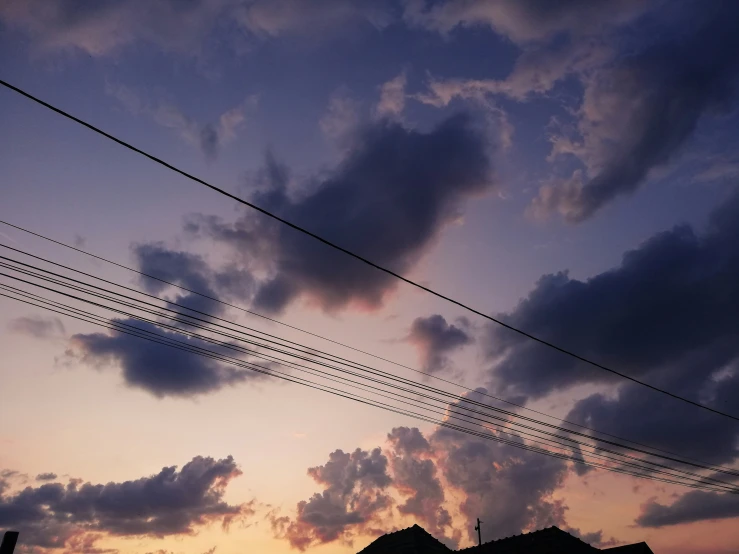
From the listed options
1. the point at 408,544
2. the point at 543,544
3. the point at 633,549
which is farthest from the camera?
the point at 408,544

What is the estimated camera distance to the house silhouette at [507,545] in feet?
110

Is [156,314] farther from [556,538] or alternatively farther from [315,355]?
[556,538]

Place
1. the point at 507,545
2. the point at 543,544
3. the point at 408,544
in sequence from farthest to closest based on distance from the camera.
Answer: the point at 408,544 < the point at 507,545 < the point at 543,544

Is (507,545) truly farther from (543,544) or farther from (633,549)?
(633,549)

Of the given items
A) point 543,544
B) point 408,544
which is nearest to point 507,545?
point 543,544

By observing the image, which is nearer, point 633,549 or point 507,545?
point 633,549

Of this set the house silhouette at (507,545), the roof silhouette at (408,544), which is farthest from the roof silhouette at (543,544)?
the roof silhouette at (408,544)

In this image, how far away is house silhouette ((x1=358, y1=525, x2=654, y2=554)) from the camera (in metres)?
33.6

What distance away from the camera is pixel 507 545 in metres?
36.7

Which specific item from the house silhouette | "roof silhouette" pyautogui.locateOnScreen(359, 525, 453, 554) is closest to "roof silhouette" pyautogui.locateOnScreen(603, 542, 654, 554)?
the house silhouette

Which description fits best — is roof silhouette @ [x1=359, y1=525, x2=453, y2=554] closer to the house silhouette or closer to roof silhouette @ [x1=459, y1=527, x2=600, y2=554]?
the house silhouette

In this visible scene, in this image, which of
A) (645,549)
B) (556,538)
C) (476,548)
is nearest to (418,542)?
(476,548)

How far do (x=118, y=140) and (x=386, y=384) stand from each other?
35.1ft

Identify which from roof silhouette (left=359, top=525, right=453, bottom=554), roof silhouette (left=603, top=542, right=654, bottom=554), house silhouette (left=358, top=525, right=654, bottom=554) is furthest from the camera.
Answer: roof silhouette (left=359, top=525, right=453, bottom=554)
